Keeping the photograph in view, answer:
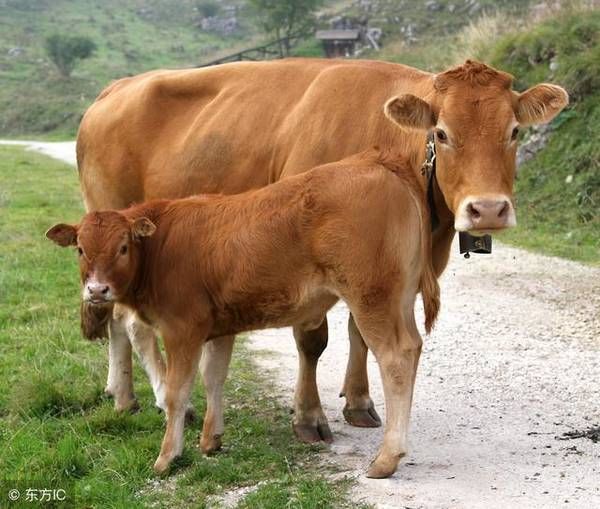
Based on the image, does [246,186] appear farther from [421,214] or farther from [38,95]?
[38,95]

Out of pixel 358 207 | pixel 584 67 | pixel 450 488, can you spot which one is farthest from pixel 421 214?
pixel 584 67

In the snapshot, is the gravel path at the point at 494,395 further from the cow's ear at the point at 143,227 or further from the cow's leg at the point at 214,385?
the cow's ear at the point at 143,227

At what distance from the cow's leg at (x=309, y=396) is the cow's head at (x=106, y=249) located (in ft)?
3.88

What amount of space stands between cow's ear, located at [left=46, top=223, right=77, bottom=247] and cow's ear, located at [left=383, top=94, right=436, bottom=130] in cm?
193

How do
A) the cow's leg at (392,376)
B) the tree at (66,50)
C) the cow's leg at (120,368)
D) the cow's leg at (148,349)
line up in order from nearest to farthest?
the cow's leg at (392,376)
the cow's leg at (148,349)
the cow's leg at (120,368)
the tree at (66,50)

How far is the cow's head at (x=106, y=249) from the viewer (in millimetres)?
5297

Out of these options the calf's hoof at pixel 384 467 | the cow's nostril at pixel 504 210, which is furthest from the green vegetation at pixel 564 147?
the calf's hoof at pixel 384 467

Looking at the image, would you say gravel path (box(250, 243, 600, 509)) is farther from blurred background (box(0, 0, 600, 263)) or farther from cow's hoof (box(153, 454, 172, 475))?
blurred background (box(0, 0, 600, 263))

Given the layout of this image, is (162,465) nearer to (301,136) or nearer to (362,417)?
(362,417)

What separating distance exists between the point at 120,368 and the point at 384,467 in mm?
2407

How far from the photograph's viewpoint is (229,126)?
6730 mm

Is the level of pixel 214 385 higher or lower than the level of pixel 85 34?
higher

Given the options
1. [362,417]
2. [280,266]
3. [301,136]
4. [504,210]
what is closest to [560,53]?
[301,136]

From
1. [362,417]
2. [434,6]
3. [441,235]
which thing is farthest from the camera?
[434,6]
